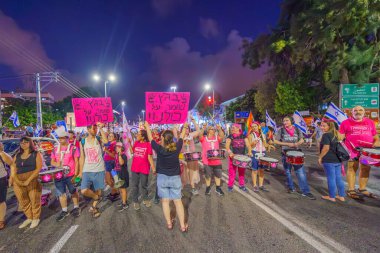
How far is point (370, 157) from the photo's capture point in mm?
5602

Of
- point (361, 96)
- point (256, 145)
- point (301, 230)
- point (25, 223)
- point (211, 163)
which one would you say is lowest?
point (25, 223)

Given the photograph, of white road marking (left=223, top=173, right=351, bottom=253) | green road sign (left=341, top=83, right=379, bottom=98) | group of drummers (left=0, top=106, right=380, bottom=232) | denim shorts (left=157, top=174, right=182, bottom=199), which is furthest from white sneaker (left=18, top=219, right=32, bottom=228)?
green road sign (left=341, top=83, right=379, bottom=98)

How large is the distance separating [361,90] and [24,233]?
15.6 m

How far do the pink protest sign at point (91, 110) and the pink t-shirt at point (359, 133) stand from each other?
674 cm

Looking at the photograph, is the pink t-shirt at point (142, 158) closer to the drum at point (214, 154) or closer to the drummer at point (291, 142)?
the drum at point (214, 154)

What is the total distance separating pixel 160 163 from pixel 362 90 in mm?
13523

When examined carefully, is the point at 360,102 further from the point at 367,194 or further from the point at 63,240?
the point at 63,240

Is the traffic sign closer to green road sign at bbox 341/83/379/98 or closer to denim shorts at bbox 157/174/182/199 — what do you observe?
green road sign at bbox 341/83/379/98

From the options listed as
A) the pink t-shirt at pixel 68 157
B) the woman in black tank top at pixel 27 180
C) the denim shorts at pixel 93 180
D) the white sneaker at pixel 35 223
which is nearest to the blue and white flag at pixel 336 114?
the denim shorts at pixel 93 180

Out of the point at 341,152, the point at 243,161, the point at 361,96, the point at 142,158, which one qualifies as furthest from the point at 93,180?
the point at 361,96

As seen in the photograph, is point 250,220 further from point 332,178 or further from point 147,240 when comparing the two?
point 332,178

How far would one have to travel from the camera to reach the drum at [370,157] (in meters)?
5.48

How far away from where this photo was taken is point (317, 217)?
481 centimetres

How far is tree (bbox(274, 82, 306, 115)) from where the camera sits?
85.9ft
